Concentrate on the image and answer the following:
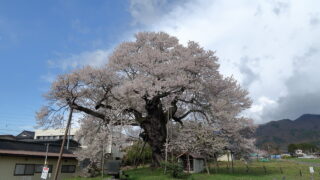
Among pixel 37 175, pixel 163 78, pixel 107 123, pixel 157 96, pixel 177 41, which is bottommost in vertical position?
pixel 37 175

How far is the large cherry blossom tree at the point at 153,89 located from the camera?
19609 mm

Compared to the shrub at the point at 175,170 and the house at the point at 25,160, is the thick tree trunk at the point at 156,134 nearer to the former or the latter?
the shrub at the point at 175,170

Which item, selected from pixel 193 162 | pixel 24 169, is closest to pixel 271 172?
pixel 193 162

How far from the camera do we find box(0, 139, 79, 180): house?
18000 mm

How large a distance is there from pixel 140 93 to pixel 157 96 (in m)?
1.54

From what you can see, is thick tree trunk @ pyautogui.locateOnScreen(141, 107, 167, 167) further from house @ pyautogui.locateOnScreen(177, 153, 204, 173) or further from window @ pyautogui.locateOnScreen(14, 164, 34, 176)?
window @ pyautogui.locateOnScreen(14, 164, 34, 176)

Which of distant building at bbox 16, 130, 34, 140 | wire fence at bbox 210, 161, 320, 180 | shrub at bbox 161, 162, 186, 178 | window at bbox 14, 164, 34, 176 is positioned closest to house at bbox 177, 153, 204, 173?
wire fence at bbox 210, 161, 320, 180

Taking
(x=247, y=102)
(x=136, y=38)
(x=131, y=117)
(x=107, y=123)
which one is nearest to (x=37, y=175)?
(x=107, y=123)

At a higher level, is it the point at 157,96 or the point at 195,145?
the point at 157,96

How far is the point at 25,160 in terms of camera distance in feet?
64.5

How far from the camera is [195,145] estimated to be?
66.2 feet

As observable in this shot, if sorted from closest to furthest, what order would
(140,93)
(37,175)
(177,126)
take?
(140,93) → (37,175) → (177,126)

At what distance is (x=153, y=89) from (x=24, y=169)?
11.9 meters

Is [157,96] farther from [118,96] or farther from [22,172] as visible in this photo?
[22,172]
